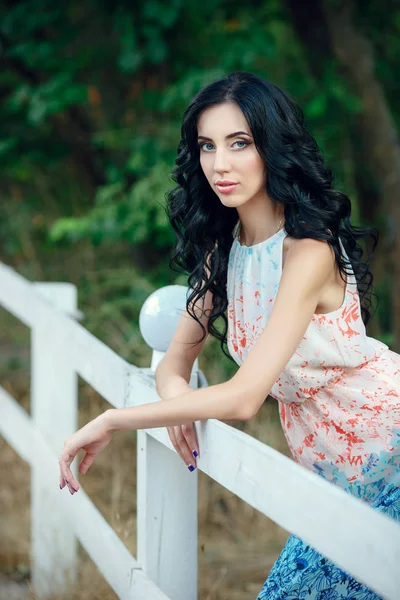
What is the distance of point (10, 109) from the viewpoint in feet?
17.9

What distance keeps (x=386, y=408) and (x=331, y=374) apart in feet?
0.50

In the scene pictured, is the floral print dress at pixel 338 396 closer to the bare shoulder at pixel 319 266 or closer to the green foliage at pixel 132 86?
the bare shoulder at pixel 319 266

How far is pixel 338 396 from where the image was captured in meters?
1.97

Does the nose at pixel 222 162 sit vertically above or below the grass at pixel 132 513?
above

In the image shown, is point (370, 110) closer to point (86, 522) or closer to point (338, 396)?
point (86, 522)

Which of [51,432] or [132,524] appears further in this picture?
[51,432]

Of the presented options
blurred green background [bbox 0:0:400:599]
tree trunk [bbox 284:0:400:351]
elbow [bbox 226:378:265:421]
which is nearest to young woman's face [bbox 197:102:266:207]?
elbow [bbox 226:378:265:421]

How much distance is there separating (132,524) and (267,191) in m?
1.58

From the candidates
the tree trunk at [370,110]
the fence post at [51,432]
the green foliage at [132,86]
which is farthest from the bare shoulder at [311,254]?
the tree trunk at [370,110]

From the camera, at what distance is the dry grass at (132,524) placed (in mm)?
3234

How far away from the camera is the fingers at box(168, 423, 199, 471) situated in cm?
184

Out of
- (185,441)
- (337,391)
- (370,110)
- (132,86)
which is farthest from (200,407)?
(132,86)

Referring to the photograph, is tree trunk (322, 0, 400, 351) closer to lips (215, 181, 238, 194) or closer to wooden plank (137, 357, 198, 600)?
wooden plank (137, 357, 198, 600)

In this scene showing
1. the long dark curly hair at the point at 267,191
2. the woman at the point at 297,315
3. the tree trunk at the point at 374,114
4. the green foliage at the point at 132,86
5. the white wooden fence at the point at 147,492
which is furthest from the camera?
the tree trunk at the point at 374,114
